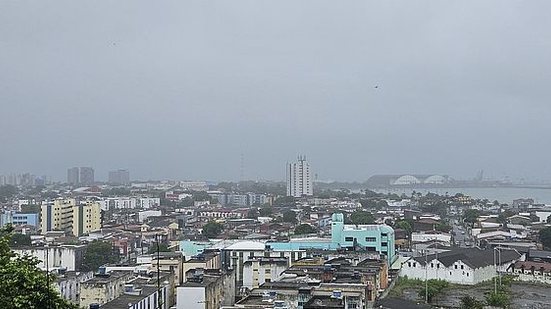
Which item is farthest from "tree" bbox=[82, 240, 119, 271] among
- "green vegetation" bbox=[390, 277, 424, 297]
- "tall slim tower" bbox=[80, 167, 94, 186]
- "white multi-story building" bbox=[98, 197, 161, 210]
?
"tall slim tower" bbox=[80, 167, 94, 186]

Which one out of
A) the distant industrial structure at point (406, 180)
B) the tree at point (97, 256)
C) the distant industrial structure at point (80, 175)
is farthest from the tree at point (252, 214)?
the distant industrial structure at point (406, 180)

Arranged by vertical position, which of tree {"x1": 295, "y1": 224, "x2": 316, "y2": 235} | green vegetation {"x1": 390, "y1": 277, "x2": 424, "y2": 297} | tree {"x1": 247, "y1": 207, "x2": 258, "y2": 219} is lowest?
Result: green vegetation {"x1": 390, "y1": 277, "x2": 424, "y2": 297}

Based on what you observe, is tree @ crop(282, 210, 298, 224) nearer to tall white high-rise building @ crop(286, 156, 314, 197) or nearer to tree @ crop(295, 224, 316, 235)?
tree @ crop(295, 224, 316, 235)

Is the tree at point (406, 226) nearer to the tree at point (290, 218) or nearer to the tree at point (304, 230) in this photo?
the tree at point (304, 230)

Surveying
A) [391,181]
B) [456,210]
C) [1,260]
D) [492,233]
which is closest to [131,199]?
[456,210]

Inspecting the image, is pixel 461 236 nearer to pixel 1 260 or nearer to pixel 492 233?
pixel 492 233

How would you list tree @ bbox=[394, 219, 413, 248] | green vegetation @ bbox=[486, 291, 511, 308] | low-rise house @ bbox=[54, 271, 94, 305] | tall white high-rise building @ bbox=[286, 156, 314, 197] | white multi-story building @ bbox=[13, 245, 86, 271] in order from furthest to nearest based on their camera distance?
tall white high-rise building @ bbox=[286, 156, 314, 197] < tree @ bbox=[394, 219, 413, 248] < white multi-story building @ bbox=[13, 245, 86, 271] < green vegetation @ bbox=[486, 291, 511, 308] < low-rise house @ bbox=[54, 271, 94, 305]

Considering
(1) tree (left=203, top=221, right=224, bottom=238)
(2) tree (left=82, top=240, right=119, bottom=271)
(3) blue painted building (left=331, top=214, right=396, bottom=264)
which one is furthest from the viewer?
(1) tree (left=203, top=221, right=224, bottom=238)

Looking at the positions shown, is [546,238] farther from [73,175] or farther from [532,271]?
[73,175]
